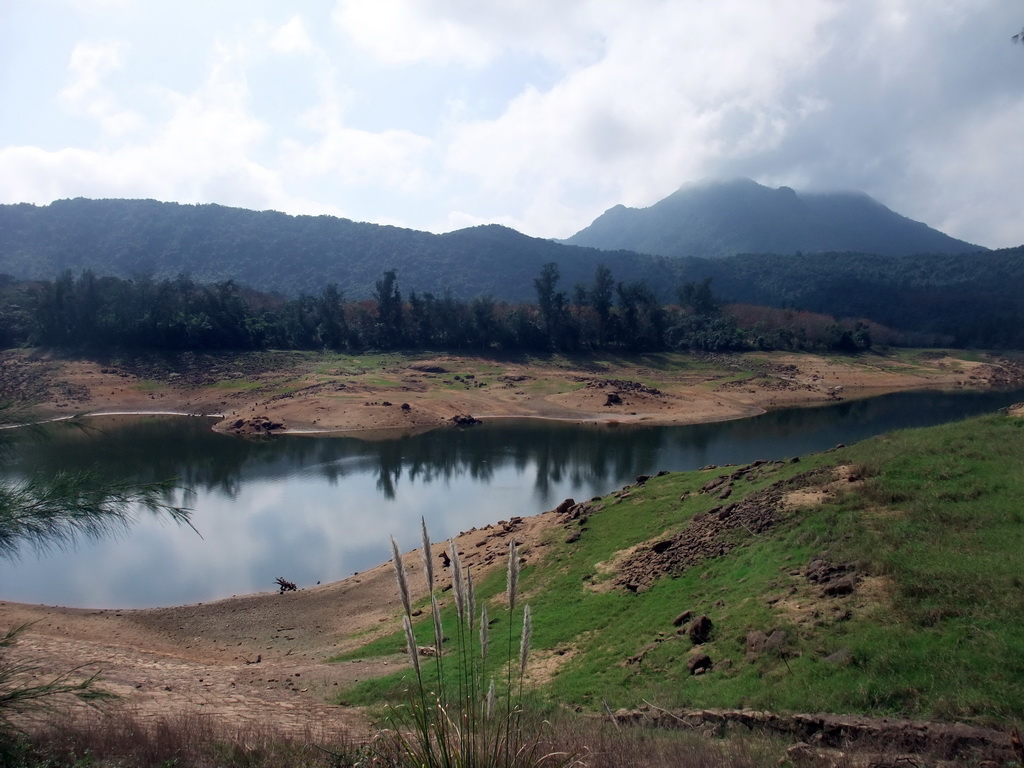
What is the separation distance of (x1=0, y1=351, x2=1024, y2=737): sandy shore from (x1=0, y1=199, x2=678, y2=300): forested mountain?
59146 millimetres

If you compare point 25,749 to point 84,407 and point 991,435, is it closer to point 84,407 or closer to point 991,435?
point 991,435

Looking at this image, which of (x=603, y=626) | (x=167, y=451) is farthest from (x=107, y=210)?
(x=603, y=626)

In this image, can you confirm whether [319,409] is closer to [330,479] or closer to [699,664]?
[330,479]

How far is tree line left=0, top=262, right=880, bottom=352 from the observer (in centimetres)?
5372

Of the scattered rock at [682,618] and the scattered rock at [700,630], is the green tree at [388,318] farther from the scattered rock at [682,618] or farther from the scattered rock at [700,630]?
the scattered rock at [700,630]

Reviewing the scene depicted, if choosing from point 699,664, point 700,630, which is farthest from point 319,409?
point 699,664

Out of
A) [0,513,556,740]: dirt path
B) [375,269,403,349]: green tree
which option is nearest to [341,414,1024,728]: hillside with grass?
[0,513,556,740]: dirt path

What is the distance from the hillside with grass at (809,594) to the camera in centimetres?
643

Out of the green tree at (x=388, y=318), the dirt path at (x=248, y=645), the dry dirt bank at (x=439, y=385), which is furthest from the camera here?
the green tree at (x=388, y=318)

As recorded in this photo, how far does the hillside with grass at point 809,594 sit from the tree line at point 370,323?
51.3 metres

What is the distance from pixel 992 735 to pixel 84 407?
2027 inches

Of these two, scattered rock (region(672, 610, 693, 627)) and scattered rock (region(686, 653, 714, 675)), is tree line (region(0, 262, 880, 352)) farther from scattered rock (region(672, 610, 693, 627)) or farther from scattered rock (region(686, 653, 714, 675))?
scattered rock (region(686, 653, 714, 675))

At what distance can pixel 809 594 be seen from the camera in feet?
28.3

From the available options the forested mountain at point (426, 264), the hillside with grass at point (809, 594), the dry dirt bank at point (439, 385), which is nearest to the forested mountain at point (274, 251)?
the forested mountain at point (426, 264)
